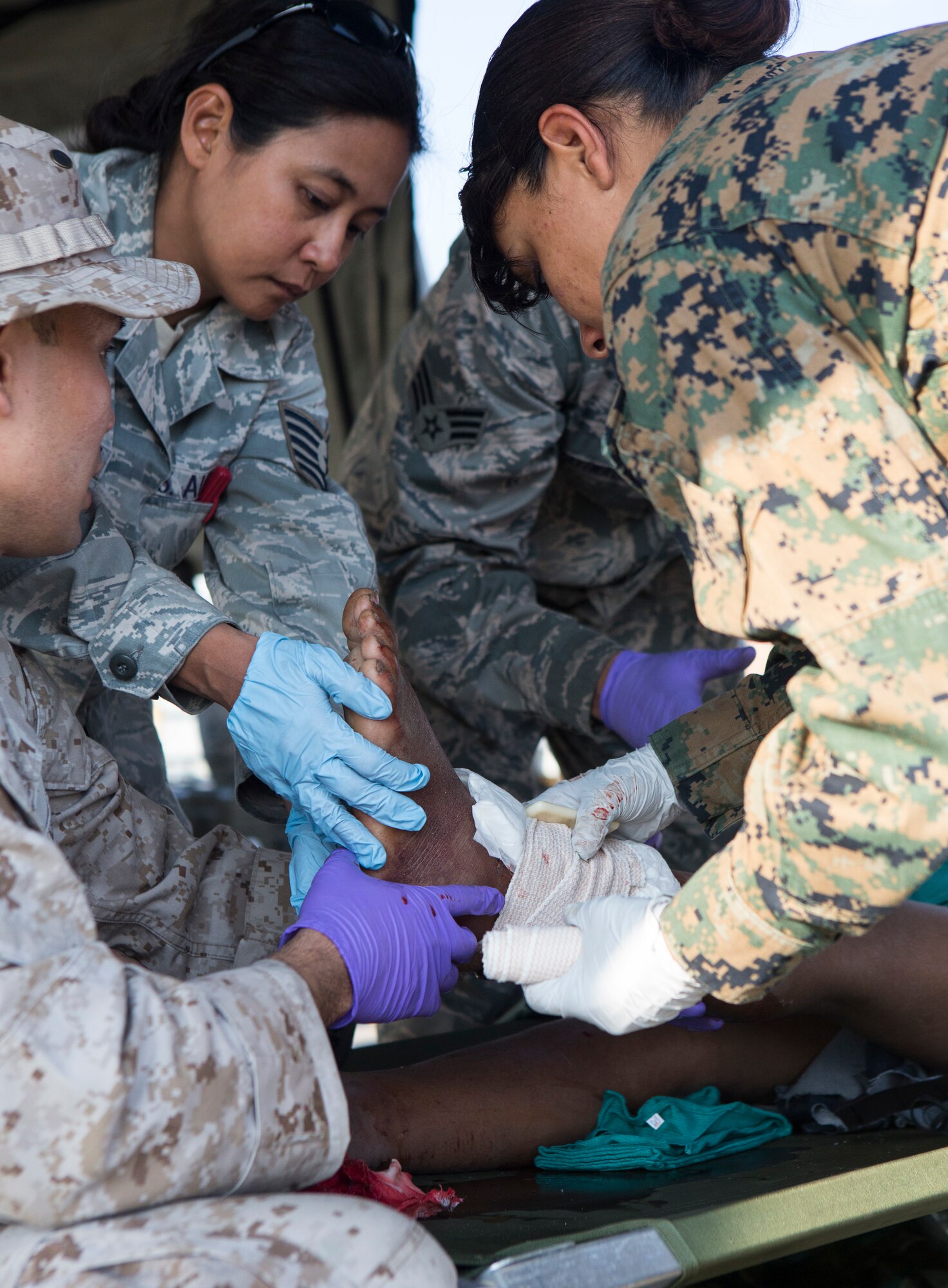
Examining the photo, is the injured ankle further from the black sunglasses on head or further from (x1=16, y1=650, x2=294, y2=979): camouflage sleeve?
the black sunglasses on head

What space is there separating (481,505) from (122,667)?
129 cm

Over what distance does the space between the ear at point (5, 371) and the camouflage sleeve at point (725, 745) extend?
1198 millimetres

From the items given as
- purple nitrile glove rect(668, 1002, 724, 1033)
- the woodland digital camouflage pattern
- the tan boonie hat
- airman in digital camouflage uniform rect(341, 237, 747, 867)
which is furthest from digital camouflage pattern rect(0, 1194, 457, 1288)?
airman in digital camouflage uniform rect(341, 237, 747, 867)

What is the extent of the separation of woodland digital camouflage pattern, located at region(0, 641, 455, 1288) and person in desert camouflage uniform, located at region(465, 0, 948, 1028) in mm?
491

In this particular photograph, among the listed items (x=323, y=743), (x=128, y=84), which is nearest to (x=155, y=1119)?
(x=323, y=743)

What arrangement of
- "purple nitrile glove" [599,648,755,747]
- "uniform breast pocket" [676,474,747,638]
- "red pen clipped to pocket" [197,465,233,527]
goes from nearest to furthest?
"uniform breast pocket" [676,474,747,638]
"red pen clipped to pocket" [197,465,233,527]
"purple nitrile glove" [599,648,755,747]

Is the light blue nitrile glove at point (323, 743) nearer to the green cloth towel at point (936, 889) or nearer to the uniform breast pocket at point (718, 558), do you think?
the uniform breast pocket at point (718, 558)

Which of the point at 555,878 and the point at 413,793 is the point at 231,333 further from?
the point at 555,878

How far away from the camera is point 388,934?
149 cm

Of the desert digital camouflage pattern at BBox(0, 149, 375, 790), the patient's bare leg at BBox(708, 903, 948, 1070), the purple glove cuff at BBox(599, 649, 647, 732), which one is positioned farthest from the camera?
the purple glove cuff at BBox(599, 649, 647, 732)

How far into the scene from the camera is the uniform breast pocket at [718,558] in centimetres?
126

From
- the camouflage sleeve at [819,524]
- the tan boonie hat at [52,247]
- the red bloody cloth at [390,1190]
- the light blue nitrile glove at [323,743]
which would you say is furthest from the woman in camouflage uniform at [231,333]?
the camouflage sleeve at [819,524]

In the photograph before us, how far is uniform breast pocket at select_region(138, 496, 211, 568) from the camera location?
2.32 m

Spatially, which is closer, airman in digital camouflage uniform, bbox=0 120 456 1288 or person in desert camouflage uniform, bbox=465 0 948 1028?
airman in digital camouflage uniform, bbox=0 120 456 1288
